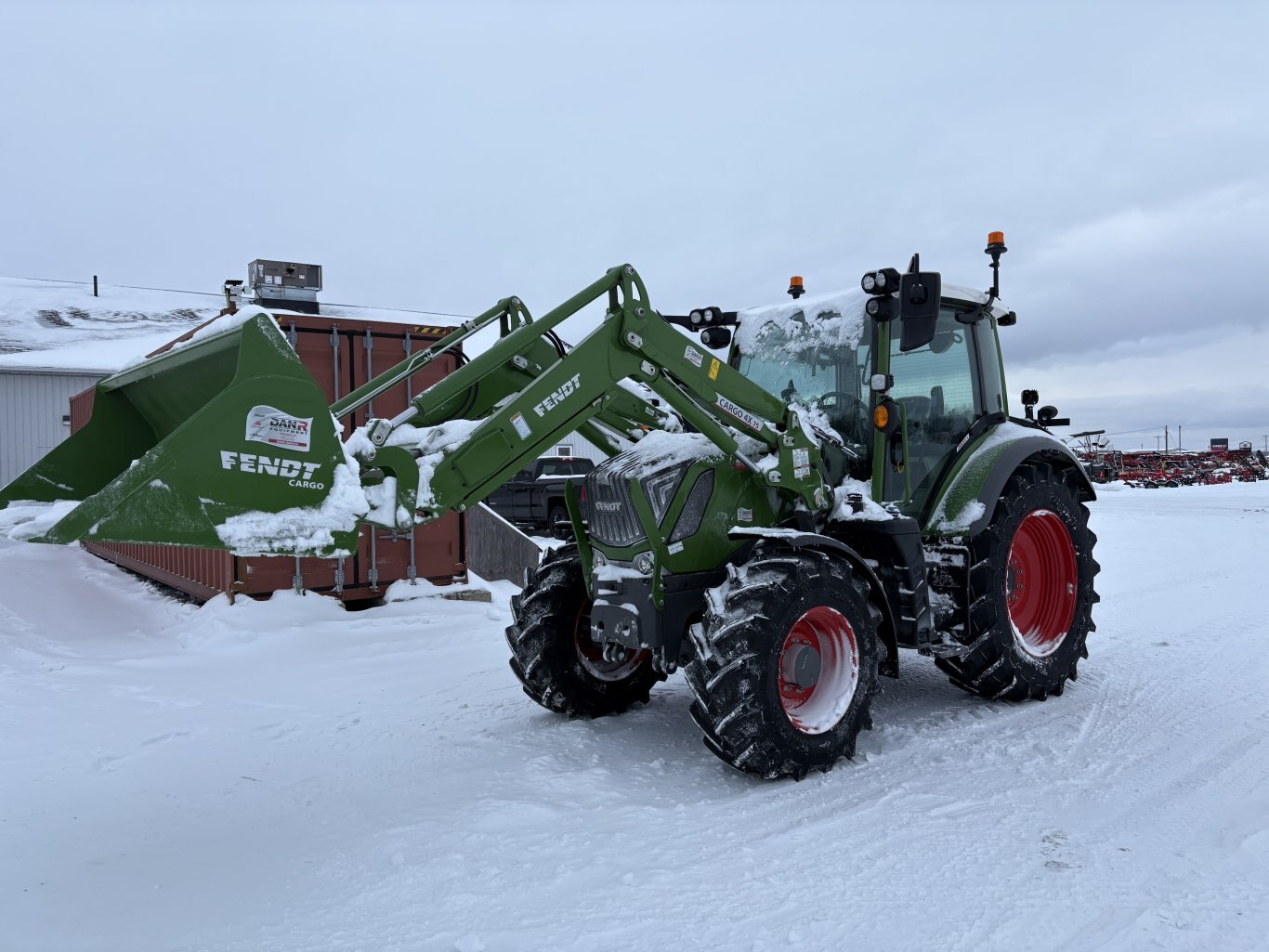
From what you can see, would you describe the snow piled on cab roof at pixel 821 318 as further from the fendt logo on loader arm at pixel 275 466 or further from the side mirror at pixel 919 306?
the fendt logo on loader arm at pixel 275 466

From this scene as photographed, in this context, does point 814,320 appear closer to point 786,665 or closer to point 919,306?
point 919,306

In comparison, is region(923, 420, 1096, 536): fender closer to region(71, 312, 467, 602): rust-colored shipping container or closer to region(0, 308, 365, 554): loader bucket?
region(0, 308, 365, 554): loader bucket

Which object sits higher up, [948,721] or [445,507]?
[445,507]

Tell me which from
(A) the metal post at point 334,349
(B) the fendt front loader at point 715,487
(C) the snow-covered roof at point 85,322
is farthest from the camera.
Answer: (C) the snow-covered roof at point 85,322

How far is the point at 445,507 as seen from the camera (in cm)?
398

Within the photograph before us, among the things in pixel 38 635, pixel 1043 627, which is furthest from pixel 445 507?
pixel 38 635

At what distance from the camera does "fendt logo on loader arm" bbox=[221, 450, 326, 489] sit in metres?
3.36

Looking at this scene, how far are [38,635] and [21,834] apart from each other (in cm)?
476

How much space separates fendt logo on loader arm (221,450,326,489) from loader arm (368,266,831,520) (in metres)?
0.27

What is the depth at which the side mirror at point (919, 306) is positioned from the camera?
468cm

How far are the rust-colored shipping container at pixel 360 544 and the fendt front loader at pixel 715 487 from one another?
428 cm

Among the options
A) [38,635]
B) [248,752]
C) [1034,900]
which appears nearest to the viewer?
[1034,900]

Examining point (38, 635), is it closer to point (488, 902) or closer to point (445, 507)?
point (445, 507)

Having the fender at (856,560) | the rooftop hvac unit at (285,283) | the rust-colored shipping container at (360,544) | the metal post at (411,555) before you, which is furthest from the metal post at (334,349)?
the fender at (856,560)
